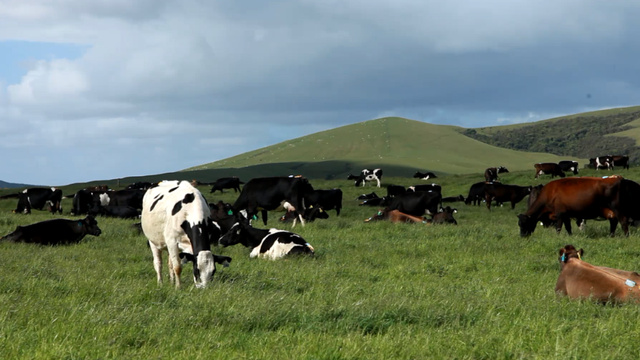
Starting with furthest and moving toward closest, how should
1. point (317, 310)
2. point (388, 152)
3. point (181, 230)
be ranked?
point (388, 152)
point (181, 230)
point (317, 310)

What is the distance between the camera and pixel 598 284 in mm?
8422

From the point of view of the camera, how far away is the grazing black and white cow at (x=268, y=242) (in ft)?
43.0

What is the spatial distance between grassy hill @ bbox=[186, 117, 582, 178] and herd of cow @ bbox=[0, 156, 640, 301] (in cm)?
8378

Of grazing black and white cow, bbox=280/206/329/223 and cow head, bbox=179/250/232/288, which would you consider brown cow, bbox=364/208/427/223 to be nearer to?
grazing black and white cow, bbox=280/206/329/223

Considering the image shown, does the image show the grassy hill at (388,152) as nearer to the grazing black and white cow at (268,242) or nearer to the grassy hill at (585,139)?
the grassy hill at (585,139)

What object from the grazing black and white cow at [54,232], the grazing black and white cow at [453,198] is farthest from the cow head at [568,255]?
the grazing black and white cow at [453,198]

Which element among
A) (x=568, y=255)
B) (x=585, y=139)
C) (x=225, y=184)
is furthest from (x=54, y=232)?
(x=585, y=139)

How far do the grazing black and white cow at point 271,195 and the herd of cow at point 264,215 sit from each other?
Result: 1.5 inches

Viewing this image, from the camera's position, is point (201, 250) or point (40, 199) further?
point (40, 199)

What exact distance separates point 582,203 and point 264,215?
1104 centimetres

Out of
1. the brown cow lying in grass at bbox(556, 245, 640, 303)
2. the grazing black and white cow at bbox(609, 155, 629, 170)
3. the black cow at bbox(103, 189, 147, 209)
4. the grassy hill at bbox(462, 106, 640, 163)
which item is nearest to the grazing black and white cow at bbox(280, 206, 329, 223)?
the black cow at bbox(103, 189, 147, 209)

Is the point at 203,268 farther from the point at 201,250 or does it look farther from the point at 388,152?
the point at 388,152

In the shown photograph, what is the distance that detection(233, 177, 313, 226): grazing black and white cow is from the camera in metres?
22.0

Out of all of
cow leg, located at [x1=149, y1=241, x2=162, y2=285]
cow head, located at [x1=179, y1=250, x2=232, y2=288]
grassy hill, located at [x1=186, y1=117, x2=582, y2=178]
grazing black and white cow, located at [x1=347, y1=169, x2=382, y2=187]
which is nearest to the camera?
cow head, located at [x1=179, y1=250, x2=232, y2=288]
